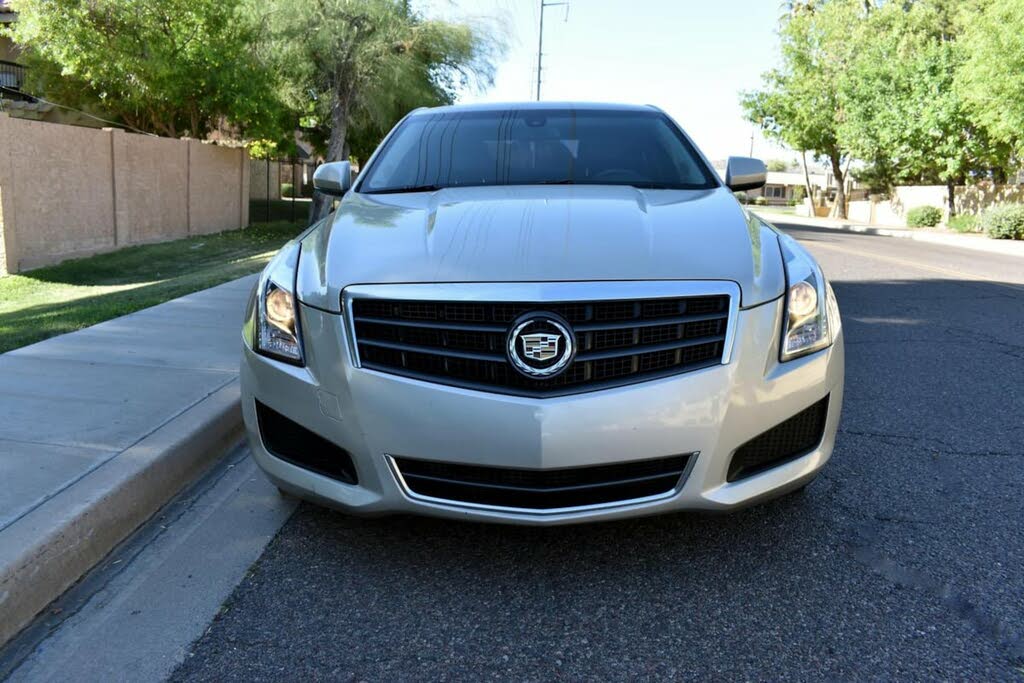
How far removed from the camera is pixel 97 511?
3.34 meters

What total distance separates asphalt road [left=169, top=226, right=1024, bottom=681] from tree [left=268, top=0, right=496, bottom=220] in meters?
21.2

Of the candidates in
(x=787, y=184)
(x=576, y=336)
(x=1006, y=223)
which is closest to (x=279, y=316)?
(x=576, y=336)

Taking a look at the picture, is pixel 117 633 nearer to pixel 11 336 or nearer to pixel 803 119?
pixel 11 336

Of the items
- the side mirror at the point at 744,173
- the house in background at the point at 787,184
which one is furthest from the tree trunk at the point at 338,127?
the house in background at the point at 787,184

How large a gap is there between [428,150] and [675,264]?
6.81ft

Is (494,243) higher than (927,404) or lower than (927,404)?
higher

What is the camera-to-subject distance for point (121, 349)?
6.20m

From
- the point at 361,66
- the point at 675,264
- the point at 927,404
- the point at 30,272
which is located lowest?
the point at 30,272

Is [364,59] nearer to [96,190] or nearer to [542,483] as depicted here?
[96,190]

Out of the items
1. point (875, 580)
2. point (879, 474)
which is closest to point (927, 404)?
point (879, 474)

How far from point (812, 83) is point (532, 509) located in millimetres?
45153

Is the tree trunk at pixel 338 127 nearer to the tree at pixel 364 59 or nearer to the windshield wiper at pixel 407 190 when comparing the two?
the tree at pixel 364 59

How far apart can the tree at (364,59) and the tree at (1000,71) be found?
14315 millimetres

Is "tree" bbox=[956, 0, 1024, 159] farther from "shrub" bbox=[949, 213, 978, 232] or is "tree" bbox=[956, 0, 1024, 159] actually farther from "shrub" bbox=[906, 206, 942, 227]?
"shrub" bbox=[906, 206, 942, 227]
